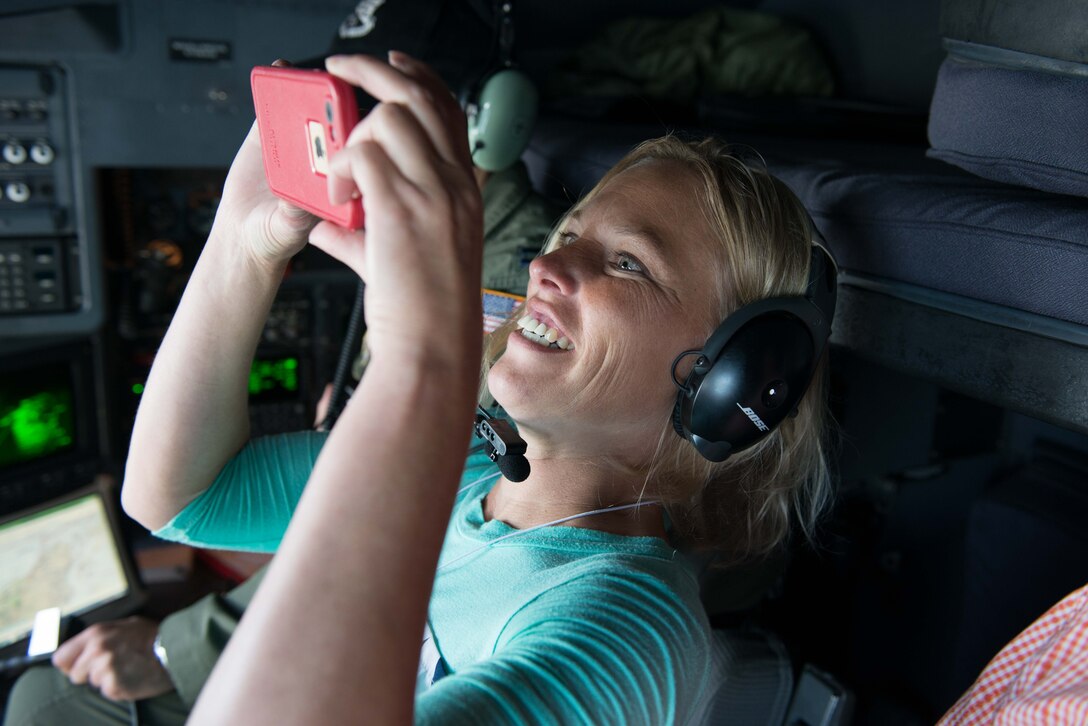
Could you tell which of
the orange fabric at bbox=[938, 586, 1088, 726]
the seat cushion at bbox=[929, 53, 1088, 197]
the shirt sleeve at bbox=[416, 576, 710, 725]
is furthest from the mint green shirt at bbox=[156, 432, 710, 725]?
the seat cushion at bbox=[929, 53, 1088, 197]

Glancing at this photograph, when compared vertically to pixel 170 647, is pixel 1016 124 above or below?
above

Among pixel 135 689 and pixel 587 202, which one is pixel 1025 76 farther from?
pixel 135 689

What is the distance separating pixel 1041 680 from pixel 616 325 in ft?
1.50

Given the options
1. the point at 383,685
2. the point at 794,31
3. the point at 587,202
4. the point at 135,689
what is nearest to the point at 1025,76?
the point at 587,202

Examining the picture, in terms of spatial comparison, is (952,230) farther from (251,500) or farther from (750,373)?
(251,500)

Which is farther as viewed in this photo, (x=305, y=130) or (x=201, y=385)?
(x=201, y=385)

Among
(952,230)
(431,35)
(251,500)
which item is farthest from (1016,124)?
(431,35)

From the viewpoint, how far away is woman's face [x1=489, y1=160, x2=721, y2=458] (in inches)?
34.8

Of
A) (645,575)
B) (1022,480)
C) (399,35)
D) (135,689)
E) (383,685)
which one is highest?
(399,35)

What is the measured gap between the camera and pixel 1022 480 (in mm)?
1411

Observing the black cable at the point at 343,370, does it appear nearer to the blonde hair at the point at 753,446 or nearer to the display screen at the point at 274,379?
the display screen at the point at 274,379

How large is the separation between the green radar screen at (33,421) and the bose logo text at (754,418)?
60.1 inches

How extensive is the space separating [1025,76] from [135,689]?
1510 mm

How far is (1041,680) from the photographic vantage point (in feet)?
2.33
